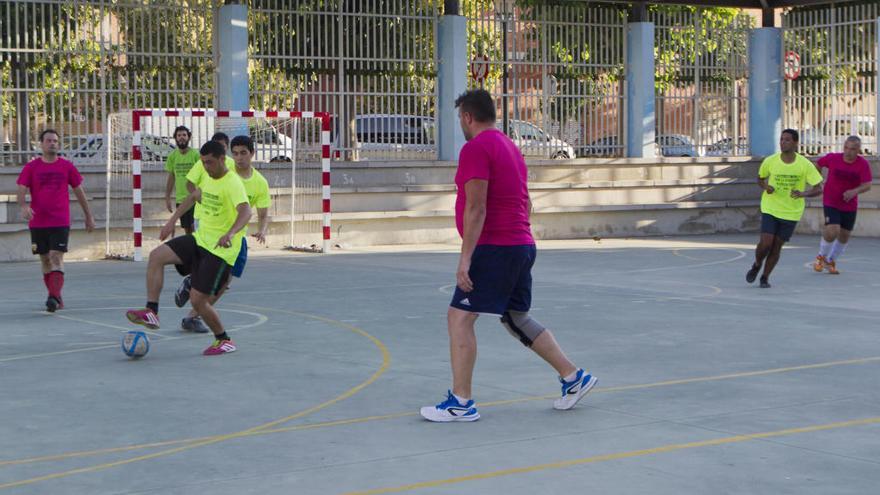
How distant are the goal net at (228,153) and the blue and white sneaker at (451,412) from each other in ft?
40.1

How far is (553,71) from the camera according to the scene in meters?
25.4

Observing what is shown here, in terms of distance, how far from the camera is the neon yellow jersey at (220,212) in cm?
1041

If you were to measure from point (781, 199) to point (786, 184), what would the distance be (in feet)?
0.64

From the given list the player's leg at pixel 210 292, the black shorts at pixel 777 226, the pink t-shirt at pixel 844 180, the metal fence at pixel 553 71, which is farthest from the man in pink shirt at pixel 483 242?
the metal fence at pixel 553 71

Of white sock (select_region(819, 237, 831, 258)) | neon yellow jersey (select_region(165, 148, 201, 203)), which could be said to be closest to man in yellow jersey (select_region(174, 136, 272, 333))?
neon yellow jersey (select_region(165, 148, 201, 203))

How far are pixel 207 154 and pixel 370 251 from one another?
1099 centimetres

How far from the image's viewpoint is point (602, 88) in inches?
1031

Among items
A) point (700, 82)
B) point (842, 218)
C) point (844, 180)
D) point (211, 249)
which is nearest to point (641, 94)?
point (700, 82)

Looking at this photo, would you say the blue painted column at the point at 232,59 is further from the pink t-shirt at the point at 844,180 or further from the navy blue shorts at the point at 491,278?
the navy blue shorts at the point at 491,278

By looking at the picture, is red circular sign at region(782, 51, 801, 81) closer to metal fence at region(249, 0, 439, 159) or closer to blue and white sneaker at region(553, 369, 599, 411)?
metal fence at region(249, 0, 439, 159)

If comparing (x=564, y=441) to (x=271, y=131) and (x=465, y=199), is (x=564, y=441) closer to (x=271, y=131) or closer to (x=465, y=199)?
(x=465, y=199)

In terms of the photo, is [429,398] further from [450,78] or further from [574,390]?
[450,78]

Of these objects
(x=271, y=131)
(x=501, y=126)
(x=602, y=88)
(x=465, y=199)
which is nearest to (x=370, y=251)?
(x=271, y=131)

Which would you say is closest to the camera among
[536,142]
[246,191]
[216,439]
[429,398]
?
→ [216,439]
